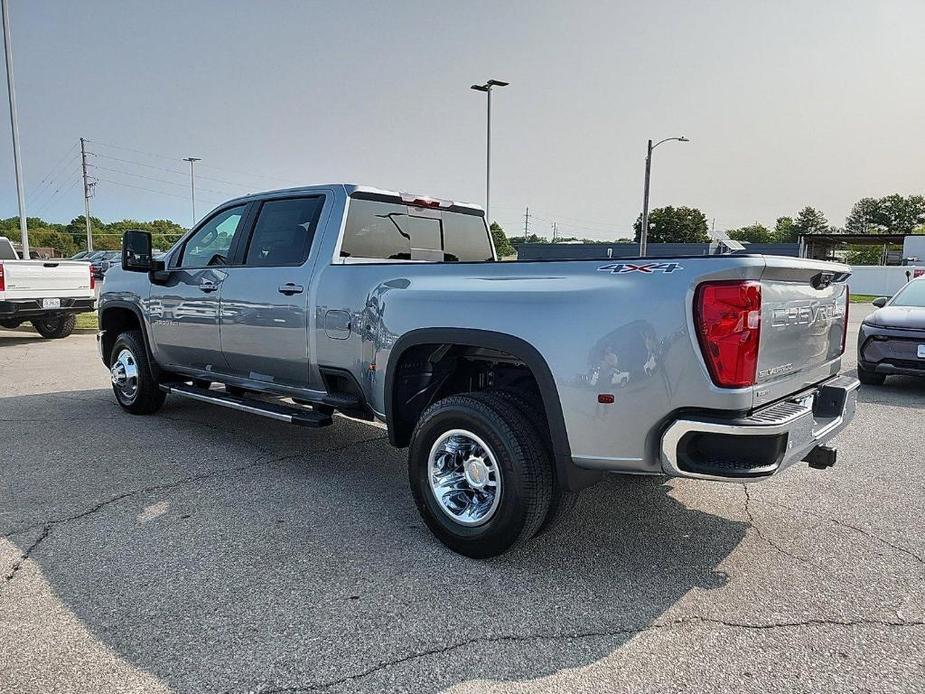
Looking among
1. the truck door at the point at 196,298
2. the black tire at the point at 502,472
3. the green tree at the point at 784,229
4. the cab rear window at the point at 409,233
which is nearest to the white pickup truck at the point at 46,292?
the truck door at the point at 196,298

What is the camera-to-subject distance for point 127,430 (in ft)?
19.4

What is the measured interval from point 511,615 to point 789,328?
1.82 metres

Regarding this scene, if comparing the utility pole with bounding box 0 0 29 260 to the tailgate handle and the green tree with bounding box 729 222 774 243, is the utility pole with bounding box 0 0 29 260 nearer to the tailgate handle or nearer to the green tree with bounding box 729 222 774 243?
the tailgate handle

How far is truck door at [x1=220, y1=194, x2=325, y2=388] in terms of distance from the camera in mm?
4609

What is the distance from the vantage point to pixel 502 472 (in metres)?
3.23

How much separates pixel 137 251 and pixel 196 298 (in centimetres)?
70

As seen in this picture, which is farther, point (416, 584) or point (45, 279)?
point (45, 279)

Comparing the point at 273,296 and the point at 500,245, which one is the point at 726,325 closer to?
the point at 273,296

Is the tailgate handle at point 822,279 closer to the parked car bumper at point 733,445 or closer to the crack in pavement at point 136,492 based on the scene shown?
the parked car bumper at point 733,445

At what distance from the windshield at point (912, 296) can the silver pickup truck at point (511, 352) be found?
5.99m

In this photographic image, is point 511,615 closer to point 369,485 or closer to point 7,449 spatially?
point 369,485

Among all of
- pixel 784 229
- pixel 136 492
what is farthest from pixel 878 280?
pixel 784 229

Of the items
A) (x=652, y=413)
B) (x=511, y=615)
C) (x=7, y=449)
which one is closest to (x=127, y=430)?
(x=7, y=449)

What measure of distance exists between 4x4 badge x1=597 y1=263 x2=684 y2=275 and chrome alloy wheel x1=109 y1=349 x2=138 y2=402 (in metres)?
5.00
